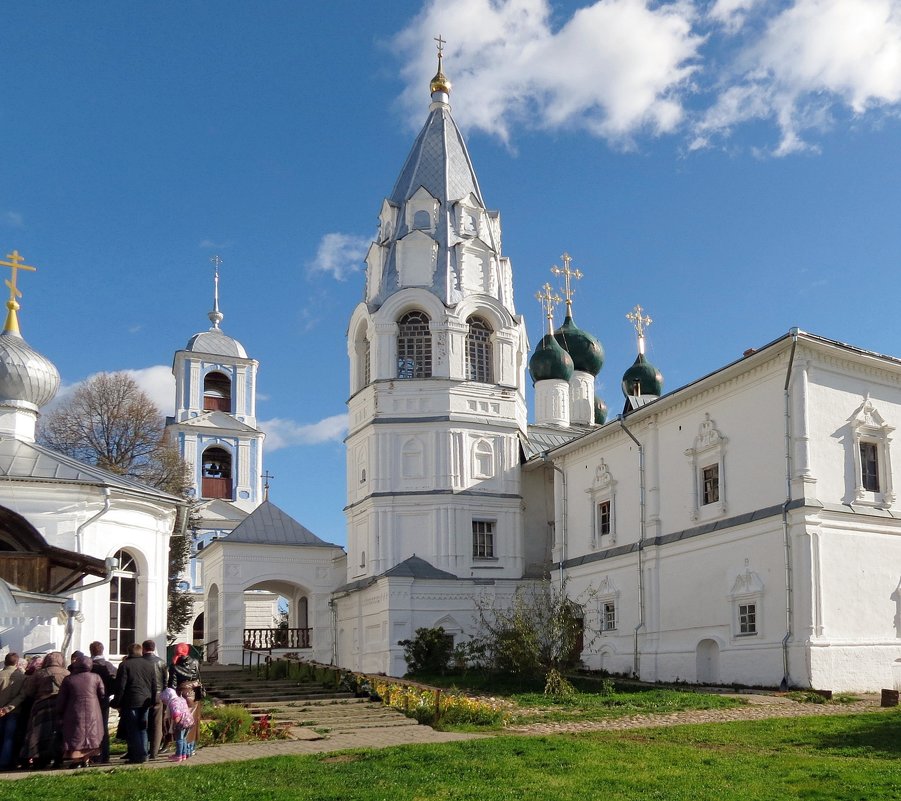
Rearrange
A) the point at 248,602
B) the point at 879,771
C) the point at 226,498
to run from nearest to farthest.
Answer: the point at 879,771 → the point at 248,602 → the point at 226,498

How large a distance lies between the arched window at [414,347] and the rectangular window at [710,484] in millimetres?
9557

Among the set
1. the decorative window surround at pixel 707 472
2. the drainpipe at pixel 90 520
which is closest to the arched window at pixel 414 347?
the decorative window surround at pixel 707 472

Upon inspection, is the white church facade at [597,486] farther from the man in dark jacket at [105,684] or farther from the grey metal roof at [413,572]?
the man in dark jacket at [105,684]

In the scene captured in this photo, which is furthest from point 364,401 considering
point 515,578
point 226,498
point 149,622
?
point 226,498

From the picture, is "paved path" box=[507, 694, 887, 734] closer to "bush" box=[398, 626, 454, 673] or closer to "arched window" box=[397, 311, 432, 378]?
"bush" box=[398, 626, 454, 673]

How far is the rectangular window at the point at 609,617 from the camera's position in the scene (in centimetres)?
2495

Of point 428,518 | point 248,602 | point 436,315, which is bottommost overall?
point 248,602

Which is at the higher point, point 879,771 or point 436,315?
point 436,315

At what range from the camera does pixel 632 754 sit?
11219 mm

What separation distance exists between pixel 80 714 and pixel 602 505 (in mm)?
17233

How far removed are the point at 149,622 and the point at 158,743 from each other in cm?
756

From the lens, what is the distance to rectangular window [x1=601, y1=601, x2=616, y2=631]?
2495cm

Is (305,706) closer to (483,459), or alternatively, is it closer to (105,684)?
(105,684)

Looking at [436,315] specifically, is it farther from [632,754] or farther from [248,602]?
[632,754]
